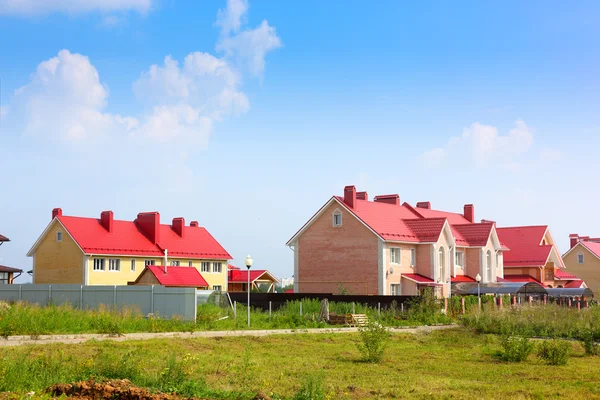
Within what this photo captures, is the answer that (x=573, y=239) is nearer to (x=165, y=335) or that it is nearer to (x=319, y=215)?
(x=319, y=215)

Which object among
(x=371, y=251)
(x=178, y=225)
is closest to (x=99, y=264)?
(x=178, y=225)

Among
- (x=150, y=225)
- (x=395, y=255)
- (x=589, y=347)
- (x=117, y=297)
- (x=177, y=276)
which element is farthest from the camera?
(x=150, y=225)

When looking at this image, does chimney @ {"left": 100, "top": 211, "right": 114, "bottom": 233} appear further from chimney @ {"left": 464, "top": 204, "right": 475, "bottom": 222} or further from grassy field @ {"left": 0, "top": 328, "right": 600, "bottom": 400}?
grassy field @ {"left": 0, "top": 328, "right": 600, "bottom": 400}

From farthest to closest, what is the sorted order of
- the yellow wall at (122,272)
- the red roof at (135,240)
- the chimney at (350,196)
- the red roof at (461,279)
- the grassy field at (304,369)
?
the red roof at (135,240) < the yellow wall at (122,272) < the red roof at (461,279) < the chimney at (350,196) < the grassy field at (304,369)

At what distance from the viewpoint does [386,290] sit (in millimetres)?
45438

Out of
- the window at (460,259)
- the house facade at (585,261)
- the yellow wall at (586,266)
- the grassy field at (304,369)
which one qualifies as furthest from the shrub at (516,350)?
the house facade at (585,261)

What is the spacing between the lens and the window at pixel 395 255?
154ft

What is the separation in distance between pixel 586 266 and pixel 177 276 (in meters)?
47.8

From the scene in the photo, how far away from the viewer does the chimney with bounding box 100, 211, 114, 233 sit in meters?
56.7

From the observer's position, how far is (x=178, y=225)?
62.9 meters

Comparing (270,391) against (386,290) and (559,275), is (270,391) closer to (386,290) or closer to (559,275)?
(386,290)

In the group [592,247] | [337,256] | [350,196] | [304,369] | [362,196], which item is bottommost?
[304,369]

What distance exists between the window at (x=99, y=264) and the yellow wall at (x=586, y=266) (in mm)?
49886

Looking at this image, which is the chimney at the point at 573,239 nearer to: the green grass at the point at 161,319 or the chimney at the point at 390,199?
the chimney at the point at 390,199
